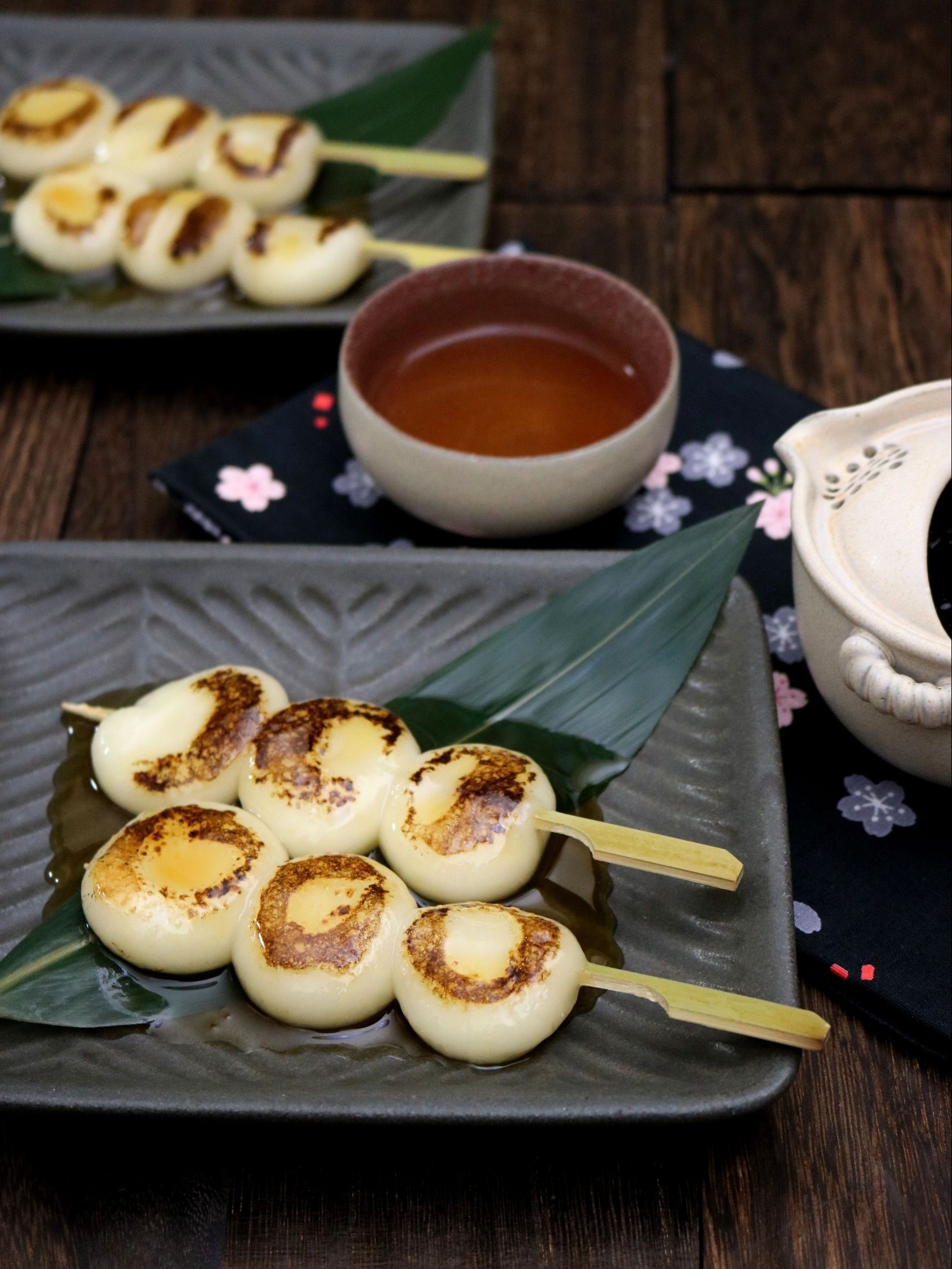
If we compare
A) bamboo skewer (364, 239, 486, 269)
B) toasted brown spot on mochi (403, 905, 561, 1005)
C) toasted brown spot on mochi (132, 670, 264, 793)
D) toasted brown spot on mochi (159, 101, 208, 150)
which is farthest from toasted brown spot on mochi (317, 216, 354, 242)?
toasted brown spot on mochi (403, 905, 561, 1005)

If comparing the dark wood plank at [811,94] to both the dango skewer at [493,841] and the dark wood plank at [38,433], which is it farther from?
the dango skewer at [493,841]

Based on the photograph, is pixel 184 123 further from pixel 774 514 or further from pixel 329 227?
pixel 774 514

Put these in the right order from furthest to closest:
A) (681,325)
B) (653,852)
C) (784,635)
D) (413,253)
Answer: (681,325)
(413,253)
(784,635)
(653,852)

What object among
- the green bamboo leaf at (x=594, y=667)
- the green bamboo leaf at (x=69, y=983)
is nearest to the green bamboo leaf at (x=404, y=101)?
the green bamboo leaf at (x=594, y=667)

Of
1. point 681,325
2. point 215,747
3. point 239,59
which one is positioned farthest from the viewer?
point 239,59

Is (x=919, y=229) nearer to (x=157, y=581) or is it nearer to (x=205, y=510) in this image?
(x=205, y=510)

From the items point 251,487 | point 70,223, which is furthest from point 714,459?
point 70,223

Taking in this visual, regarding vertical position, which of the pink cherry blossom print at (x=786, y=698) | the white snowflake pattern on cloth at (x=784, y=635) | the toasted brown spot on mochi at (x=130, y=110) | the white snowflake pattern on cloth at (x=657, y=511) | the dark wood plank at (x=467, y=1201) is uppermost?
the toasted brown spot on mochi at (x=130, y=110)
